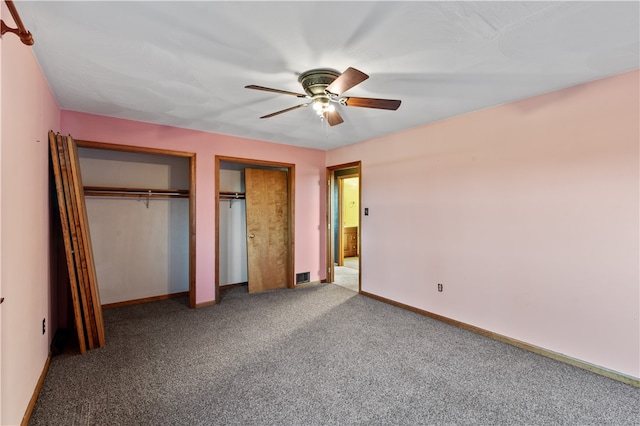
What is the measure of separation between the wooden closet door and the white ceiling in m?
1.98

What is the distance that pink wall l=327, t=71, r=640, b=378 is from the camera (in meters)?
2.35

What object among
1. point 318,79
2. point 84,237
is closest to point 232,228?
point 84,237

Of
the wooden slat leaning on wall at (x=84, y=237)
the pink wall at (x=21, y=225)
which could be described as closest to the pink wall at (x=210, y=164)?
the wooden slat leaning on wall at (x=84, y=237)

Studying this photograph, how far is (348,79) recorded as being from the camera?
1.88 m

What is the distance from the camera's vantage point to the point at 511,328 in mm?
2975

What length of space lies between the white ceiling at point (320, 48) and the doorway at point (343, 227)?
2.44 m

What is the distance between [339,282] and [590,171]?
12.8ft

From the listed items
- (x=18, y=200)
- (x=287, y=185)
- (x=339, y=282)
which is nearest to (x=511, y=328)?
(x=339, y=282)

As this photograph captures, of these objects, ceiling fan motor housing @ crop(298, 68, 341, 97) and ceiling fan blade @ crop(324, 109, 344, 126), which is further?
ceiling fan blade @ crop(324, 109, 344, 126)

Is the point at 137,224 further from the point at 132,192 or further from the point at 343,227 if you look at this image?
the point at 343,227

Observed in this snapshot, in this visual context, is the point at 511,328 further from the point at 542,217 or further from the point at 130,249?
the point at 130,249

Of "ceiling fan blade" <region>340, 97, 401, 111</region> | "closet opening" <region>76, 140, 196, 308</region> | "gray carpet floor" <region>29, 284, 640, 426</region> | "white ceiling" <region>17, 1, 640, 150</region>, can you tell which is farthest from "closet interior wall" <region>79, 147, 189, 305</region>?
"ceiling fan blade" <region>340, 97, 401, 111</region>

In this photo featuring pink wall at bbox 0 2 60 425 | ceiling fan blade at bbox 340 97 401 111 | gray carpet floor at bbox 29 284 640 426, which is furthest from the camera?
ceiling fan blade at bbox 340 97 401 111

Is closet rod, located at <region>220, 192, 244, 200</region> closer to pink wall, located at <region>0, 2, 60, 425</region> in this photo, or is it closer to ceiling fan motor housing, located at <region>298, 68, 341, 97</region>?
pink wall, located at <region>0, 2, 60, 425</region>
